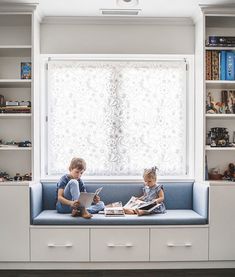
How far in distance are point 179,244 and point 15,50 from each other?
2569 mm

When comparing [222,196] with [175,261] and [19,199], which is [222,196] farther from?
[19,199]

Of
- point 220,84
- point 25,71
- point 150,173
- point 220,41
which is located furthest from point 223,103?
point 25,71

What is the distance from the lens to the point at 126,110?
4859mm

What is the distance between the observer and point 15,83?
14.7ft

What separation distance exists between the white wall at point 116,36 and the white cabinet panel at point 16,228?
1674 millimetres

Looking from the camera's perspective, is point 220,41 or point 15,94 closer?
point 220,41

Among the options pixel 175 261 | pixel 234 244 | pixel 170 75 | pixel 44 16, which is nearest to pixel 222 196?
pixel 234 244

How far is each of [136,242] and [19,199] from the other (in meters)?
1.17

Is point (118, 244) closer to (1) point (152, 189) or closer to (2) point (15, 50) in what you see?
(1) point (152, 189)

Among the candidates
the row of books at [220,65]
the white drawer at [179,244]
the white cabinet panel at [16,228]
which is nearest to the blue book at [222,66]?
the row of books at [220,65]

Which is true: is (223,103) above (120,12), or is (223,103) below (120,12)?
below

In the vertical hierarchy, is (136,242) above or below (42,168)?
below

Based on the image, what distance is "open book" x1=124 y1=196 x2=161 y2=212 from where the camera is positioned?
13.6 feet

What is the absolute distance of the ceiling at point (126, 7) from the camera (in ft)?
13.8
